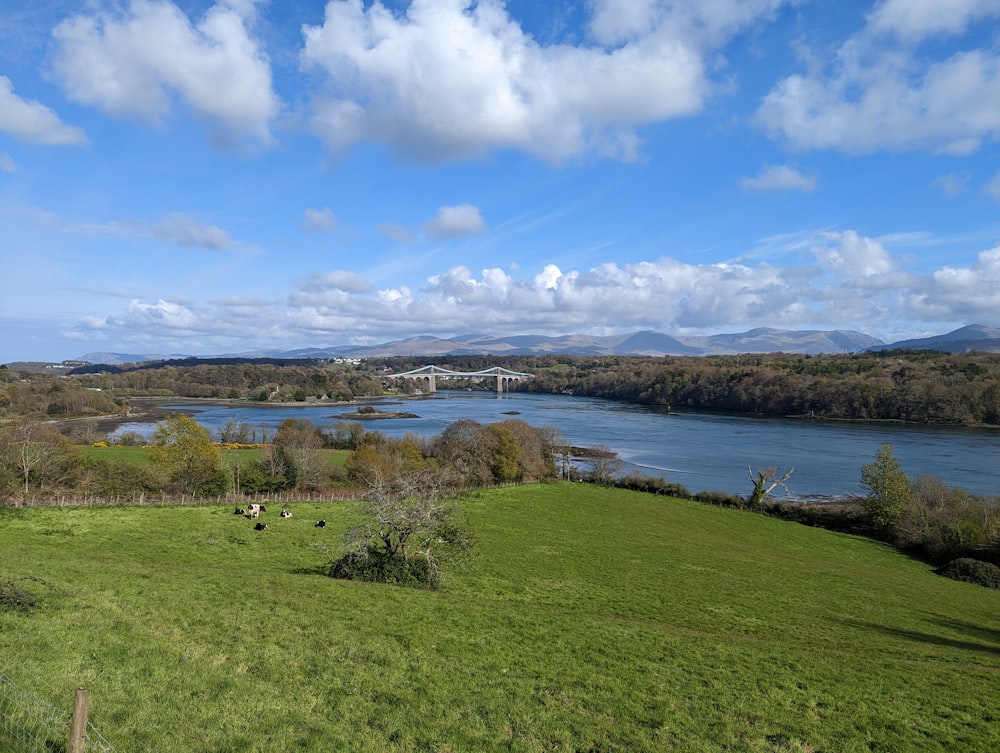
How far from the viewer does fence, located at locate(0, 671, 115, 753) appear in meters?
5.25

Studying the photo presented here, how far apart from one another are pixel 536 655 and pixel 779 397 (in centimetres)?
10383

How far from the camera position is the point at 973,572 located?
83.4 ft

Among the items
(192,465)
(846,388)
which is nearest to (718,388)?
(846,388)

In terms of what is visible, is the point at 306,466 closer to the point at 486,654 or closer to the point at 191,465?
the point at 191,465

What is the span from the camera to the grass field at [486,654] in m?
6.93

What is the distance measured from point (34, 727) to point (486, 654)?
6196 mm

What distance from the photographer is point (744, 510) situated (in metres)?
37.9

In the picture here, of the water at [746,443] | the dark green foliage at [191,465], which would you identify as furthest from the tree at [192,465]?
the water at [746,443]

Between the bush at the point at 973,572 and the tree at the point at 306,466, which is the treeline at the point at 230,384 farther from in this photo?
the bush at the point at 973,572

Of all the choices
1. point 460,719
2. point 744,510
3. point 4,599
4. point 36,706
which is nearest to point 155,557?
point 4,599

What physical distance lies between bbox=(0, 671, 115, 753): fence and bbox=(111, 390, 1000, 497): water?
143ft

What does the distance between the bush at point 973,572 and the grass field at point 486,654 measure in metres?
6.12

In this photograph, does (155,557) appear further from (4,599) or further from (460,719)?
(460,719)

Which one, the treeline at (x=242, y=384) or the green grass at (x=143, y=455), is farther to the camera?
the treeline at (x=242, y=384)
